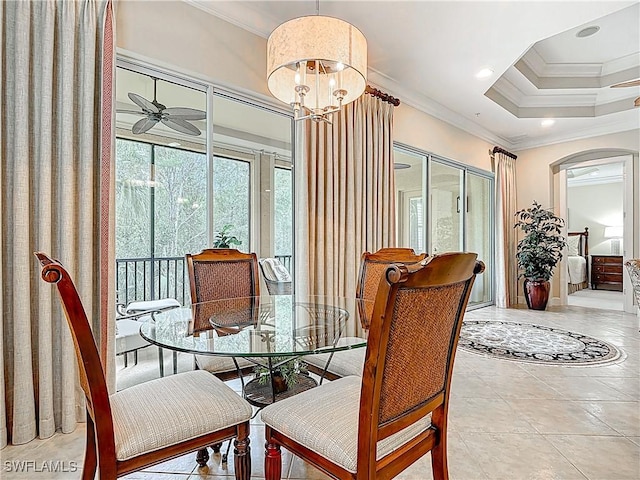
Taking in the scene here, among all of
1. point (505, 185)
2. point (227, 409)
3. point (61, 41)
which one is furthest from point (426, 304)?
point (505, 185)

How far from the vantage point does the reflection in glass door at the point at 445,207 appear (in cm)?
517

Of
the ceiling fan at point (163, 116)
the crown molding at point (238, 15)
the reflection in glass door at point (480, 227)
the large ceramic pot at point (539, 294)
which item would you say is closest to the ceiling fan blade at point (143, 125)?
the ceiling fan at point (163, 116)

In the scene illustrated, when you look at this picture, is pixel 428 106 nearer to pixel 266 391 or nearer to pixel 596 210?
pixel 266 391

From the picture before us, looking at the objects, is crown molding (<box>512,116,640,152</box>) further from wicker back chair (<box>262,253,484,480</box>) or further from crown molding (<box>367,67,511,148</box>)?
wicker back chair (<box>262,253,484,480</box>)

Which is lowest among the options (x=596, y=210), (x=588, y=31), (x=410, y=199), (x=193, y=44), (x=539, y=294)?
(x=539, y=294)

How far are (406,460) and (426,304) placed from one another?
53cm

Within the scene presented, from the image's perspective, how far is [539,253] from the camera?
5.76 m

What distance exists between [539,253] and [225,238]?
16.5 ft

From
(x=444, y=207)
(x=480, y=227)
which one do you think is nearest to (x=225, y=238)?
(x=444, y=207)

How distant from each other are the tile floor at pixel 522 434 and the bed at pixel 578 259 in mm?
5596

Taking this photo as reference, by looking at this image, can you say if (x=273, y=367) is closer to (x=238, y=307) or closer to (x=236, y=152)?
(x=238, y=307)

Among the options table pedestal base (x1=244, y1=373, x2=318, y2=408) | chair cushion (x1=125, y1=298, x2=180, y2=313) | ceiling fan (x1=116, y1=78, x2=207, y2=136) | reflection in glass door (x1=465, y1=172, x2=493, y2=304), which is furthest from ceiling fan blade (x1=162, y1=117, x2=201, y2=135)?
reflection in glass door (x1=465, y1=172, x2=493, y2=304)

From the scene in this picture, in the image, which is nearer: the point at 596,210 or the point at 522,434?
the point at 522,434

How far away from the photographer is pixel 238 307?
6.88 feet
